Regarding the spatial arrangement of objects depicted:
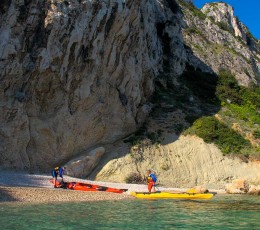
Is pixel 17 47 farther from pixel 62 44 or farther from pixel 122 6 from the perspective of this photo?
pixel 122 6

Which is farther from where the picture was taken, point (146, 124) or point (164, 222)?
point (146, 124)

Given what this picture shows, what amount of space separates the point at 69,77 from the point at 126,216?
1621 centimetres

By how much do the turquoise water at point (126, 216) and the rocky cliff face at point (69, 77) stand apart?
10852 millimetres

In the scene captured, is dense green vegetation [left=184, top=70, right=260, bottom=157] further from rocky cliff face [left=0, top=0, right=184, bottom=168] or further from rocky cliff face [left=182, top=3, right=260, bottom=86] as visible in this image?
rocky cliff face [left=0, top=0, right=184, bottom=168]

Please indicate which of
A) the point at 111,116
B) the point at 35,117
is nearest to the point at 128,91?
the point at 111,116

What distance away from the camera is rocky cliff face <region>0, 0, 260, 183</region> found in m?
24.8

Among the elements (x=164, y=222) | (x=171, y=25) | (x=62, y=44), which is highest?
(x=171, y=25)

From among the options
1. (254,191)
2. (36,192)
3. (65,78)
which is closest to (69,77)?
(65,78)

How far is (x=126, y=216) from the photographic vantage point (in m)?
12.9

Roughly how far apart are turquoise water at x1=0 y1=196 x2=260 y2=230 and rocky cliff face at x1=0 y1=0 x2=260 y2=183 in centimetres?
1085

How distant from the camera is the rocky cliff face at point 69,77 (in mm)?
24766

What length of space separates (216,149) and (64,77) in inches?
536

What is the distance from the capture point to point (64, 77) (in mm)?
26953

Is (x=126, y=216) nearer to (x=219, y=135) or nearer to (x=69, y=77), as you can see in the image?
(x=69, y=77)
